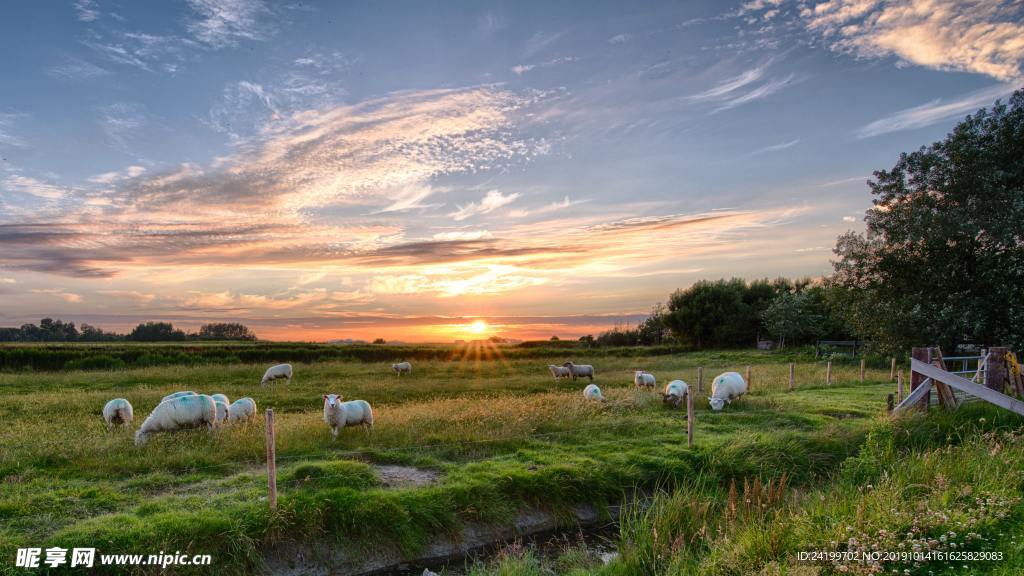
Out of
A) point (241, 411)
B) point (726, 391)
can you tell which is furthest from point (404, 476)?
point (726, 391)

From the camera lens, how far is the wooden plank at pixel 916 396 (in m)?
13.5

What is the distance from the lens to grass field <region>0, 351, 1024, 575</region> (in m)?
7.60

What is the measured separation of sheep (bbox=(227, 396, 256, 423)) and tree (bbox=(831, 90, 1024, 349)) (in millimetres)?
28726

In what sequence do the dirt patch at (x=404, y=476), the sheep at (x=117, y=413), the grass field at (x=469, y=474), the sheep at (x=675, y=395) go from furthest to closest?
the sheep at (x=675, y=395) < the sheep at (x=117, y=413) < the dirt patch at (x=404, y=476) < the grass field at (x=469, y=474)

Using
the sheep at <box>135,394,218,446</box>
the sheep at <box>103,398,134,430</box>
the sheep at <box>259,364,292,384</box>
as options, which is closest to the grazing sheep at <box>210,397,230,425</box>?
the sheep at <box>135,394,218,446</box>

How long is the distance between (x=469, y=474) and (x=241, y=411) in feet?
32.2

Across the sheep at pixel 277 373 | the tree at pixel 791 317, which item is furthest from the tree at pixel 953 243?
the sheep at pixel 277 373

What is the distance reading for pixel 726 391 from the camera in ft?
60.5

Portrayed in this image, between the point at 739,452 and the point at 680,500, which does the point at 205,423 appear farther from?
the point at 739,452

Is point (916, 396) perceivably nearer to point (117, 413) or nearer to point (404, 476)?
point (404, 476)

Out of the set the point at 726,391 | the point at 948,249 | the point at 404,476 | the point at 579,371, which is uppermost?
the point at 948,249

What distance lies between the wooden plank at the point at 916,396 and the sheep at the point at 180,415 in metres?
17.1

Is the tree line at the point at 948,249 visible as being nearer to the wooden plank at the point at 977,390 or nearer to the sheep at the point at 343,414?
the wooden plank at the point at 977,390

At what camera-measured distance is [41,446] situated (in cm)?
1158
